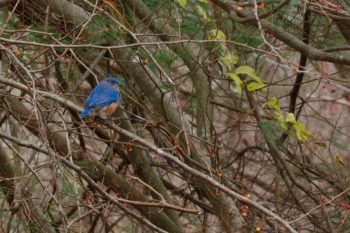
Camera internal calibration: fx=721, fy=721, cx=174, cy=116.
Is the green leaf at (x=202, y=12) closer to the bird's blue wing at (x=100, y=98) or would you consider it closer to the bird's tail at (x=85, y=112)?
the bird's blue wing at (x=100, y=98)

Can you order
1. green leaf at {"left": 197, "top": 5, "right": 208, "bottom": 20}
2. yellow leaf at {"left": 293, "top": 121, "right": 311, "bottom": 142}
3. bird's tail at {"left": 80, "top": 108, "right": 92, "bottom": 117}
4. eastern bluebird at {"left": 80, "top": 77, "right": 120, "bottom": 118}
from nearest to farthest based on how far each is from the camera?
bird's tail at {"left": 80, "top": 108, "right": 92, "bottom": 117}
eastern bluebird at {"left": 80, "top": 77, "right": 120, "bottom": 118}
yellow leaf at {"left": 293, "top": 121, "right": 311, "bottom": 142}
green leaf at {"left": 197, "top": 5, "right": 208, "bottom": 20}

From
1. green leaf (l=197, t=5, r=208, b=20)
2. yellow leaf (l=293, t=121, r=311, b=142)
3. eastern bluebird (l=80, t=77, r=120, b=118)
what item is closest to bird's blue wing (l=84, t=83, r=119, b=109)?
eastern bluebird (l=80, t=77, r=120, b=118)

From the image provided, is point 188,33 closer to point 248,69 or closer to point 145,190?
point 248,69

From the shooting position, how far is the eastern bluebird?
4.34m

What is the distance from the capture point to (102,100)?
4418 millimetres

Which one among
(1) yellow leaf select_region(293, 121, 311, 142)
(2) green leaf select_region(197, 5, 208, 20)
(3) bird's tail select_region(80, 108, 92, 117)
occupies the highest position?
(2) green leaf select_region(197, 5, 208, 20)

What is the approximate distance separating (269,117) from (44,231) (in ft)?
6.34

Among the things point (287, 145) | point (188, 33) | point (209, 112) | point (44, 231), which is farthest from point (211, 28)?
point (44, 231)

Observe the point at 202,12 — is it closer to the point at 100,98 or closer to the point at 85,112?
the point at 100,98

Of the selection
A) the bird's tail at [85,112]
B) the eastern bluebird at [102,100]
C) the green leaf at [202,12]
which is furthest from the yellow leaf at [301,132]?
the bird's tail at [85,112]

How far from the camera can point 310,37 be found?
214 inches

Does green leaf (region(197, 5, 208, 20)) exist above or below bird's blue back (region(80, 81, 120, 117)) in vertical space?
above

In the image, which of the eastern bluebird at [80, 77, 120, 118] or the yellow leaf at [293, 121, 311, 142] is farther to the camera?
the yellow leaf at [293, 121, 311, 142]

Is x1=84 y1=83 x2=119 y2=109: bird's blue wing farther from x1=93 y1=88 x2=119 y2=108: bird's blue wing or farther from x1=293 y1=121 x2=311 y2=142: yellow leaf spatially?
x1=293 y1=121 x2=311 y2=142: yellow leaf
